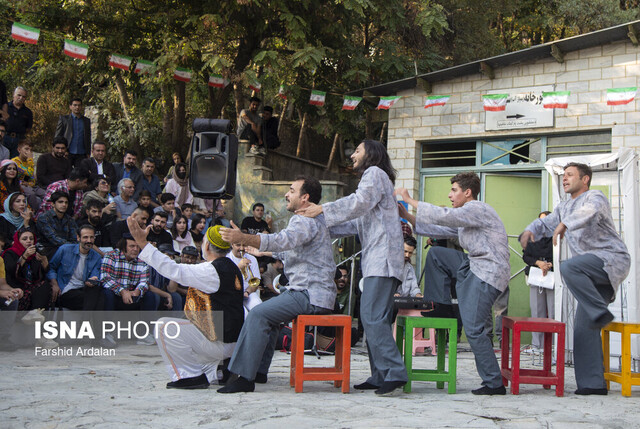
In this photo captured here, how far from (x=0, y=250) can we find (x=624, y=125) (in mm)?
8943

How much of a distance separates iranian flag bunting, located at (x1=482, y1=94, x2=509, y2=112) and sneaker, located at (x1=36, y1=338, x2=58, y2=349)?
758 centimetres

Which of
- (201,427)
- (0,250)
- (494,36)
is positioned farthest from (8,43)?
(201,427)

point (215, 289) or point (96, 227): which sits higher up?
point (96, 227)

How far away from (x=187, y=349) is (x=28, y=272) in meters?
3.48

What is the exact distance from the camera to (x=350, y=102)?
1315 cm

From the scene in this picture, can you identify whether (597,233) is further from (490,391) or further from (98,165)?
(98,165)

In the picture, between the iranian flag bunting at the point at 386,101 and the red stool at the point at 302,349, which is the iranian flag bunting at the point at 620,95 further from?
the red stool at the point at 302,349

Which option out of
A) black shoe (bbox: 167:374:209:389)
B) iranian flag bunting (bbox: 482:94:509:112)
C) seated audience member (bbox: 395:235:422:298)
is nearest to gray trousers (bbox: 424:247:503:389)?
black shoe (bbox: 167:374:209:389)

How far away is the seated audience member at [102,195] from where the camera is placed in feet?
31.3

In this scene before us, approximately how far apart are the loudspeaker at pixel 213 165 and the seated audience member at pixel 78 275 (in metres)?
1.69

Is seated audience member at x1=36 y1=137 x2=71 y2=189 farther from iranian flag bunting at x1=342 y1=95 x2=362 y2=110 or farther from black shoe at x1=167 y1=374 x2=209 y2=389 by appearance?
black shoe at x1=167 y1=374 x2=209 y2=389

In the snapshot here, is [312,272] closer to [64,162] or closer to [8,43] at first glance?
[64,162]

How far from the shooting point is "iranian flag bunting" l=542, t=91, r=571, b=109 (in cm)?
1112

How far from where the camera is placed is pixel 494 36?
1741cm
